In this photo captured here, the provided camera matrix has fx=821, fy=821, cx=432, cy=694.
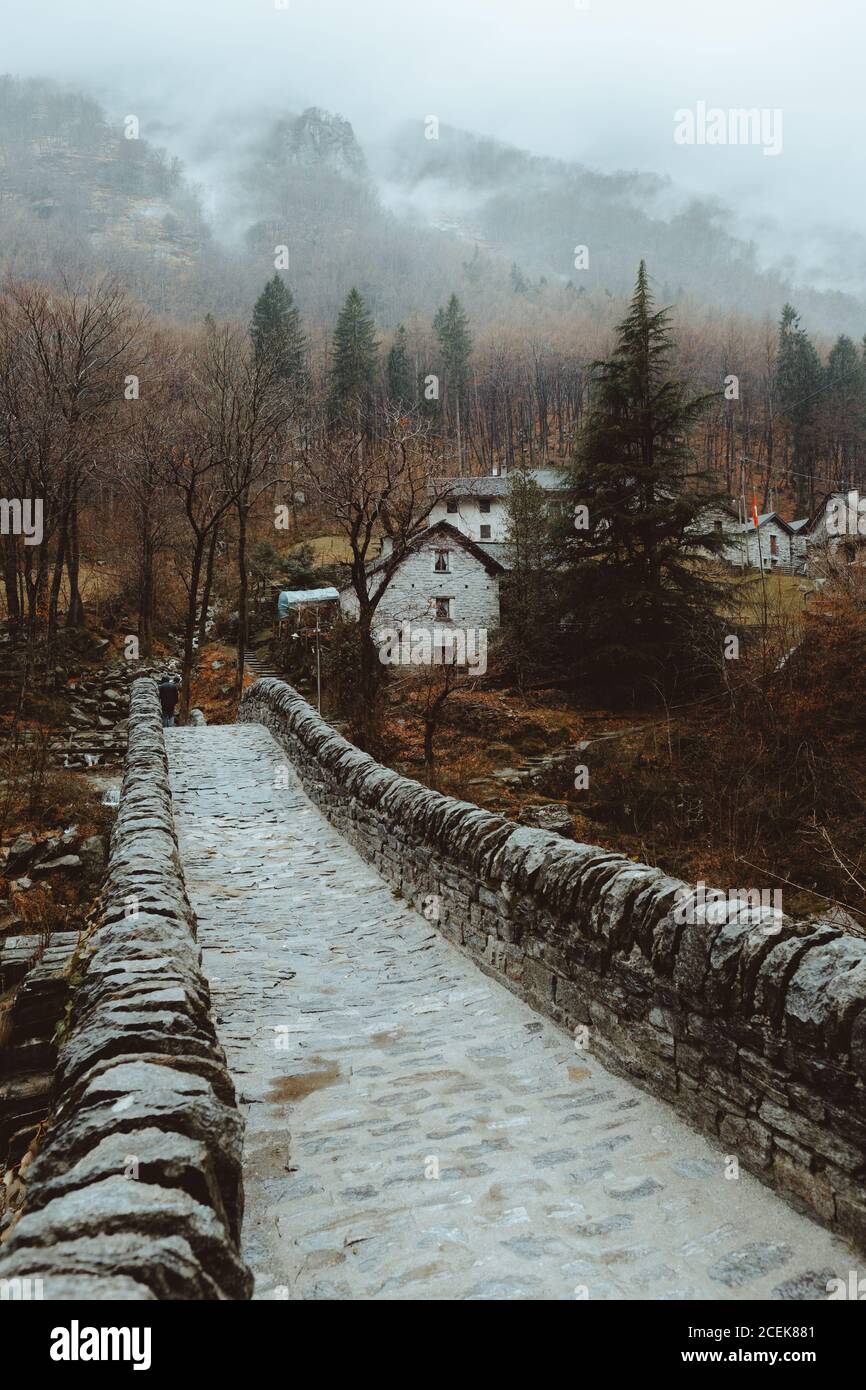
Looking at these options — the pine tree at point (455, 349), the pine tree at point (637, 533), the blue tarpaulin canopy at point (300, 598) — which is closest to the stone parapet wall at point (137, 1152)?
the pine tree at point (637, 533)

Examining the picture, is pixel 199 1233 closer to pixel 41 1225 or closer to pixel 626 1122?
pixel 41 1225

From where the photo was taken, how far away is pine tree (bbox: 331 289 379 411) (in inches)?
2776

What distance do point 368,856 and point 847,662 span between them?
16.6 m

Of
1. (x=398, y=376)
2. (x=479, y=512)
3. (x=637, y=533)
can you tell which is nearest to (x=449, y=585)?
(x=637, y=533)

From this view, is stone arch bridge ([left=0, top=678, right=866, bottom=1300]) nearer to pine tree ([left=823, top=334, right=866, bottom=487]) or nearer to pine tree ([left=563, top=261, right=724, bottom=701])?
pine tree ([left=563, top=261, right=724, bottom=701])

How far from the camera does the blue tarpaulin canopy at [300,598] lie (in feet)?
131

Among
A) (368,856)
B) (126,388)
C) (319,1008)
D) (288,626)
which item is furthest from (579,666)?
(319,1008)

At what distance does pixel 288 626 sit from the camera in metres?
38.3

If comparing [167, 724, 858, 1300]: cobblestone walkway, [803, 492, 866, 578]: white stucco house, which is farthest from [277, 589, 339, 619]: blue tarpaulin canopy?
[167, 724, 858, 1300]: cobblestone walkway

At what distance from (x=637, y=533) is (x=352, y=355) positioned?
1978 inches

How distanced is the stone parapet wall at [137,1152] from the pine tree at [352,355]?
68670 mm

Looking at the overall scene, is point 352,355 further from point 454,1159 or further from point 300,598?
point 454,1159

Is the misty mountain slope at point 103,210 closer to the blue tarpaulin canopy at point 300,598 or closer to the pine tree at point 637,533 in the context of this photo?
the blue tarpaulin canopy at point 300,598

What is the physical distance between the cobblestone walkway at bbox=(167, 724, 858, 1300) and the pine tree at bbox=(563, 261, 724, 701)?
77.2 ft
